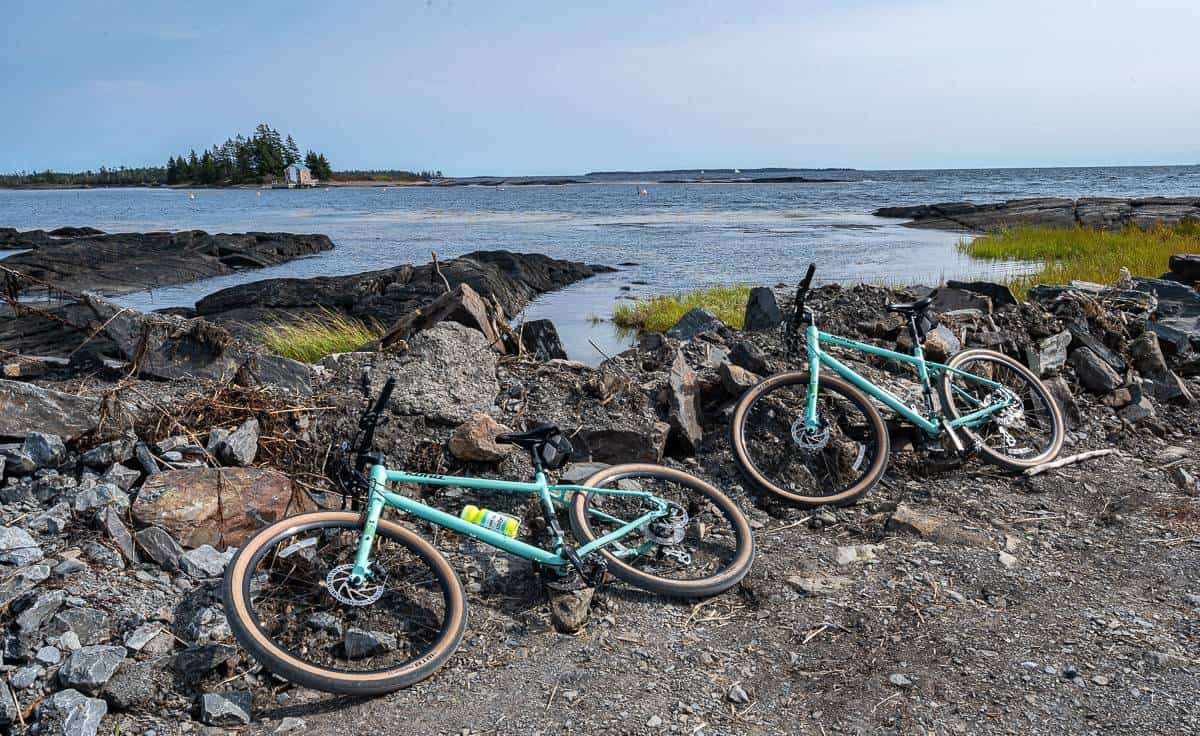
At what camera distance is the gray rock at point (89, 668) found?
342 cm

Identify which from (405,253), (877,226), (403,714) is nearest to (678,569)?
(403,714)

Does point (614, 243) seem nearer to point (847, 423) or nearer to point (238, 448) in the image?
point (847, 423)

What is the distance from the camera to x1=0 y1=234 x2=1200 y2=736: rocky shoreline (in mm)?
3537

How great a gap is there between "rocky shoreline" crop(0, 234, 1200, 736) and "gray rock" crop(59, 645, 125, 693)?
0.06 feet

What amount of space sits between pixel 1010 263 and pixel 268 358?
831 inches

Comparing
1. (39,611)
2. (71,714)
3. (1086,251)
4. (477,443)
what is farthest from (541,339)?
(1086,251)

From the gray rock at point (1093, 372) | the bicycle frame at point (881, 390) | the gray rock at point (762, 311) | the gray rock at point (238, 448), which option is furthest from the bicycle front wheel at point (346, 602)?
the gray rock at point (1093, 372)

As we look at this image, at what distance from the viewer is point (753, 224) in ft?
155

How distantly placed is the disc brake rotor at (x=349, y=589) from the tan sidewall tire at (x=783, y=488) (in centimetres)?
278

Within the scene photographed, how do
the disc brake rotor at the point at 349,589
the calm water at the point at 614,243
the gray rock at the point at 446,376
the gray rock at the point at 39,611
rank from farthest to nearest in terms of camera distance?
the calm water at the point at 614,243 < the gray rock at the point at 446,376 < the disc brake rotor at the point at 349,589 < the gray rock at the point at 39,611

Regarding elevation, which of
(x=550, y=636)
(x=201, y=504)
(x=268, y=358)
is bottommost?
(x=550, y=636)

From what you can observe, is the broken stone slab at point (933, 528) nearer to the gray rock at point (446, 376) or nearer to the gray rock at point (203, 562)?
A: the gray rock at point (446, 376)

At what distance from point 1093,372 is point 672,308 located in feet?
29.5

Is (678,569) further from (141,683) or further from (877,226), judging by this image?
(877,226)
